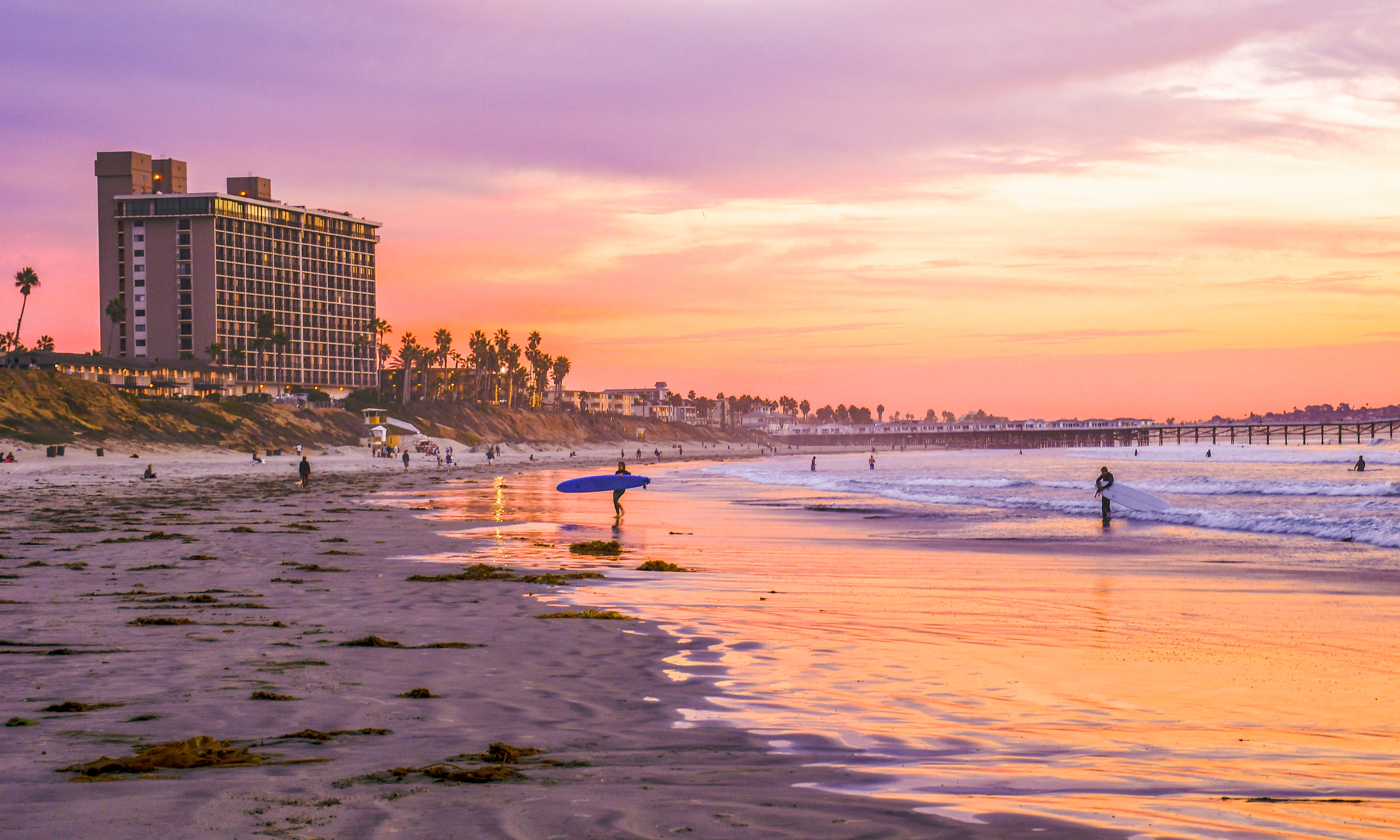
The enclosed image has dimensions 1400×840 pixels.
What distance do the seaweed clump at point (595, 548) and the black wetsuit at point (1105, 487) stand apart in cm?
1499

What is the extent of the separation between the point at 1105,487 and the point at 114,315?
178637 mm

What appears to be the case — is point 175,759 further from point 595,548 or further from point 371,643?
point 595,548

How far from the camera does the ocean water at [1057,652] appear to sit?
20.5ft

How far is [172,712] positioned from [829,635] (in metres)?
7.03

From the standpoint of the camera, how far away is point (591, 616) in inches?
512

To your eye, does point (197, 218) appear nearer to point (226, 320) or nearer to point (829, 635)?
point (226, 320)

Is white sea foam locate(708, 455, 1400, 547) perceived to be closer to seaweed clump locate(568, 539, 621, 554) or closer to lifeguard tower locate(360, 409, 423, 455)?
seaweed clump locate(568, 539, 621, 554)

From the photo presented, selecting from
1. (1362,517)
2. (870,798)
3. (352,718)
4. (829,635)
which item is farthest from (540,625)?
(1362,517)

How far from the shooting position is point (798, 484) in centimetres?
6228

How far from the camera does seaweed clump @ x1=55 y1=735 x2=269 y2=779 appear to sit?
5898mm

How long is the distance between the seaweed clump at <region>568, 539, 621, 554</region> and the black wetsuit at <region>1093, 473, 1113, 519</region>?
15.0 metres

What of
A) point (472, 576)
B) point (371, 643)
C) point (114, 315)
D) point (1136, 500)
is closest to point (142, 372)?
point (114, 315)

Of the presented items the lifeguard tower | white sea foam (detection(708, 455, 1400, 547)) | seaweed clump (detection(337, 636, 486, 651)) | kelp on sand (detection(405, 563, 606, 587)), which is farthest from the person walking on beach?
the lifeguard tower

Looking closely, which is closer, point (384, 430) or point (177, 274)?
point (384, 430)
